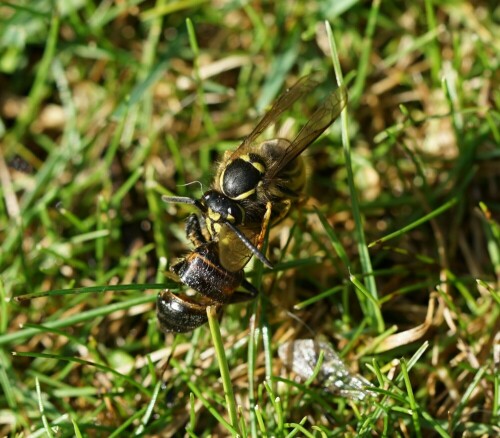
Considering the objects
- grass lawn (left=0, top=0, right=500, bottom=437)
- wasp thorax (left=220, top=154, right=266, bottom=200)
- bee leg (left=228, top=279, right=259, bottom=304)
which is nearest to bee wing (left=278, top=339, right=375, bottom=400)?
grass lawn (left=0, top=0, right=500, bottom=437)

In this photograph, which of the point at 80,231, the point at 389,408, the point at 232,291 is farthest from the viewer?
the point at 80,231

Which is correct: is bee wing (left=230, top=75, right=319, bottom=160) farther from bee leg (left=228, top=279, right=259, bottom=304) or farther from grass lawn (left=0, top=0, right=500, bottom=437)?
bee leg (left=228, top=279, right=259, bottom=304)

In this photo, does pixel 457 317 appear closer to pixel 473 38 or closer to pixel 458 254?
pixel 458 254

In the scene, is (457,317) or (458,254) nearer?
(457,317)

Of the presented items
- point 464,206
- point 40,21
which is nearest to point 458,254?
point 464,206

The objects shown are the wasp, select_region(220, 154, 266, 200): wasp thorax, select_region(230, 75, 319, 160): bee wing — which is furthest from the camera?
select_region(230, 75, 319, 160): bee wing

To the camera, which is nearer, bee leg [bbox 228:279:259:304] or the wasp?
the wasp

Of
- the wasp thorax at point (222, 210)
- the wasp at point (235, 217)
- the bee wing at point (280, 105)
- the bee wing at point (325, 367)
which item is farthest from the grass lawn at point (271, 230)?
the wasp thorax at point (222, 210)
